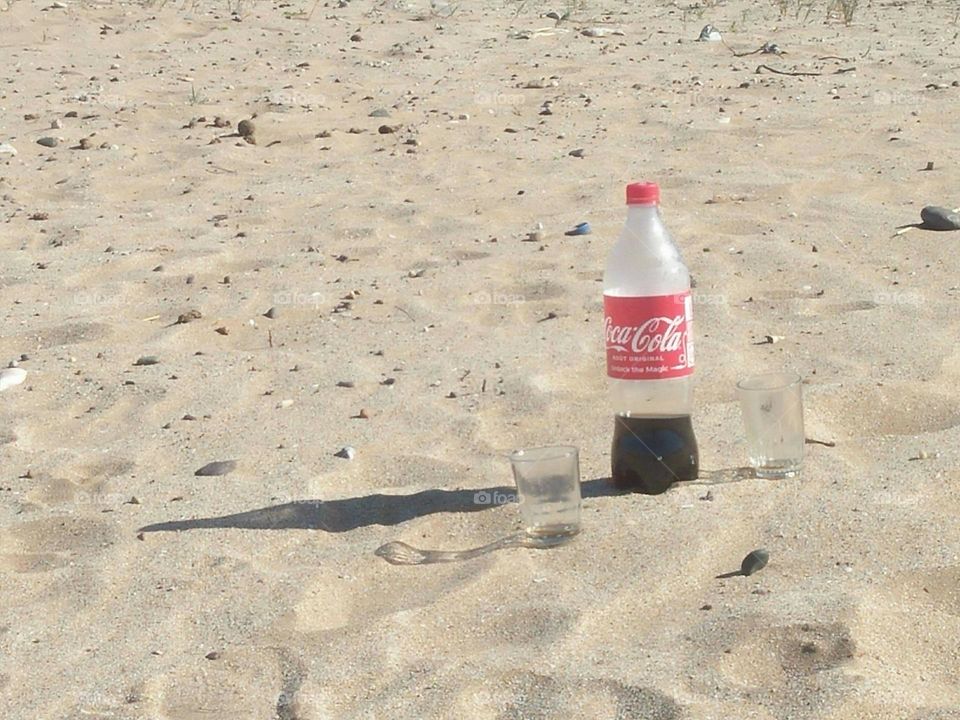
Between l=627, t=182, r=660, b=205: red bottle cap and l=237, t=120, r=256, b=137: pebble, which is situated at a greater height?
l=627, t=182, r=660, b=205: red bottle cap

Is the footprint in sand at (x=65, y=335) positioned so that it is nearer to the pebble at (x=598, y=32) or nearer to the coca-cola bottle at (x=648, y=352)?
the coca-cola bottle at (x=648, y=352)

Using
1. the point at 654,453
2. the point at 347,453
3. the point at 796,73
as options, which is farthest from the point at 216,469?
the point at 796,73

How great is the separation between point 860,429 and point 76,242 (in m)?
3.12

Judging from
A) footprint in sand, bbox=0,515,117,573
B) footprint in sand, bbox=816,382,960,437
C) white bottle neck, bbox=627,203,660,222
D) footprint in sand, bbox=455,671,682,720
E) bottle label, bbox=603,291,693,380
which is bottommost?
footprint in sand, bbox=0,515,117,573

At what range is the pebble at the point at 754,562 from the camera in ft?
8.52

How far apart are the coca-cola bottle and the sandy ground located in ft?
0.28

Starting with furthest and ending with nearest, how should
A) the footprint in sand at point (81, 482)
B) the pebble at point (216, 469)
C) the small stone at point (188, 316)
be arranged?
1. the small stone at point (188, 316)
2. the pebble at point (216, 469)
3. the footprint in sand at point (81, 482)

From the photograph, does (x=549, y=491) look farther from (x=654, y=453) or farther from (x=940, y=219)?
(x=940, y=219)

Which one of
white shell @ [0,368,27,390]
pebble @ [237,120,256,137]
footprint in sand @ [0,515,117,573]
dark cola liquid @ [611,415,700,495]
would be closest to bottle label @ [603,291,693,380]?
dark cola liquid @ [611,415,700,495]

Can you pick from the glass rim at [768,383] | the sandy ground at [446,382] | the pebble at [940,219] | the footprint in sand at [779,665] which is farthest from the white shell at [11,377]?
the pebble at [940,219]

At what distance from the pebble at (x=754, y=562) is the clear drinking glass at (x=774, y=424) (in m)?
0.44

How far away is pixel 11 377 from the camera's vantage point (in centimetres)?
391

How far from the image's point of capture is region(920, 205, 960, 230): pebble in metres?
4.91

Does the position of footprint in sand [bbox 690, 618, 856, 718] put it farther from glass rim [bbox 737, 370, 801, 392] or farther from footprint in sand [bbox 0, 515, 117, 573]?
footprint in sand [bbox 0, 515, 117, 573]
